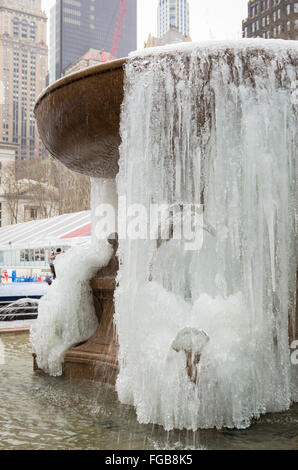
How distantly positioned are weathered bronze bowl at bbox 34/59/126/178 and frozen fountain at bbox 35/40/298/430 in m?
0.03

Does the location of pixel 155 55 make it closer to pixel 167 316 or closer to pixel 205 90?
pixel 205 90

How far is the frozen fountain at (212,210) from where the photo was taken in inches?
127

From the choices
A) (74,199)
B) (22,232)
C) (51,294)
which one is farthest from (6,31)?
(51,294)

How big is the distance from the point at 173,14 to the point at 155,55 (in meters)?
65.7

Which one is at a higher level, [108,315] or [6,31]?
[6,31]

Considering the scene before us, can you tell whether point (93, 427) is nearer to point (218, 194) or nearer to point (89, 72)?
point (218, 194)

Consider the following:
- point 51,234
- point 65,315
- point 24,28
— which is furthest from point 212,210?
point 24,28

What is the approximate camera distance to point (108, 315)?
4.64 metres

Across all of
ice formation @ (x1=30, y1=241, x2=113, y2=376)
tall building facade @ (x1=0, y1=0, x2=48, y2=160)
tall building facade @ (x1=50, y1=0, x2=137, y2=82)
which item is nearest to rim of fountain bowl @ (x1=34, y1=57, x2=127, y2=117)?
ice formation @ (x1=30, y1=241, x2=113, y2=376)

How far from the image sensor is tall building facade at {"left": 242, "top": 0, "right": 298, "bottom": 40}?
4753 centimetres

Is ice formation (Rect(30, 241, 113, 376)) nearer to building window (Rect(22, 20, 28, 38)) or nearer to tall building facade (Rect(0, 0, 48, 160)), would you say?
tall building facade (Rect(0, 0, 48, 160))

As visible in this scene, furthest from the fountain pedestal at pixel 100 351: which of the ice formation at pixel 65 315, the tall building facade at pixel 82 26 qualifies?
the tall building facade at pixel 82 26
